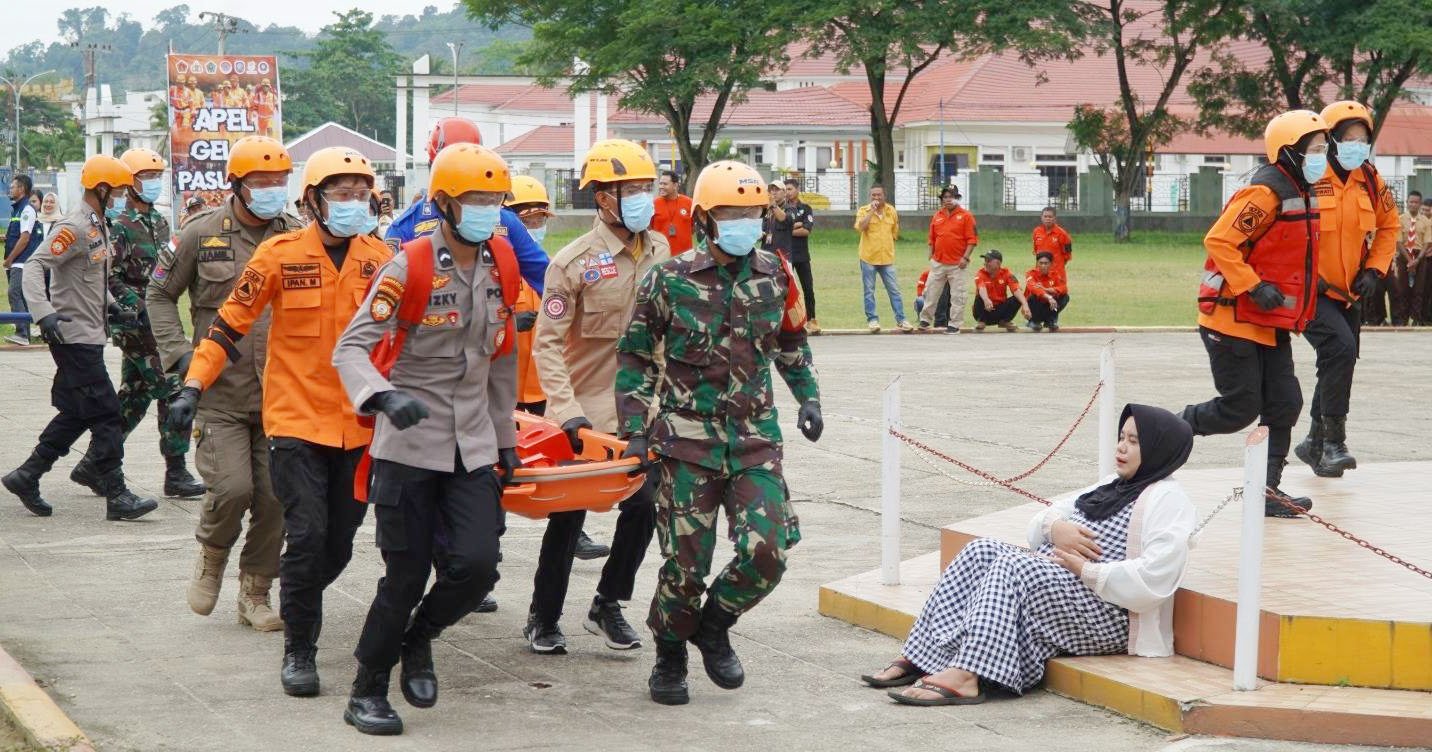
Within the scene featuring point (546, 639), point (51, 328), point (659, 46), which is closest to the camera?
point (546, 639)

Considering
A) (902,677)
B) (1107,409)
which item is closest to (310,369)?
(902,677)

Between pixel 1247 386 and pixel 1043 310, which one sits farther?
pixel 1043 310

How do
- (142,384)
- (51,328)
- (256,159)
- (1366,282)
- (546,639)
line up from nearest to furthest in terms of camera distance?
(546,639)
(256,159)
(1366,282)
(51,328)
(142,384)

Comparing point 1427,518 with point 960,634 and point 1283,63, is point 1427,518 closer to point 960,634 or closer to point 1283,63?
point 960,634

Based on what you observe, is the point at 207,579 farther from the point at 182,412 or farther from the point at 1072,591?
the point at 1072,591

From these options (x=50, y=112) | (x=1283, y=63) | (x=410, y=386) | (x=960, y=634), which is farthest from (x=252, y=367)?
(x=50, y=112)

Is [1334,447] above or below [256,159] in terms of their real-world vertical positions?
below

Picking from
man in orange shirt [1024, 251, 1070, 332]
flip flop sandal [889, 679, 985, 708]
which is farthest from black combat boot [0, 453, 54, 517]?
man in orange shirt [1024, 251, 1070, 332]

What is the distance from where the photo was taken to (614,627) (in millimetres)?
7375

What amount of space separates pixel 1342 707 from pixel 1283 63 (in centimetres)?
5114

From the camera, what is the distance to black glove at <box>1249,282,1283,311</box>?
832 cm

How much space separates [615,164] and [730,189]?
3.57ft

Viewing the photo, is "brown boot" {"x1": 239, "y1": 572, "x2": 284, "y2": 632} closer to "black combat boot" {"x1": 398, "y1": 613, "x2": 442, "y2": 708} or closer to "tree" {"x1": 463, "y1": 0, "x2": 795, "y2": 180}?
"black combat boot" {"x1": 398, "y1": 613, "x2": 442, "y2": 708}

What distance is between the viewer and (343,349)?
5953 millimetres
